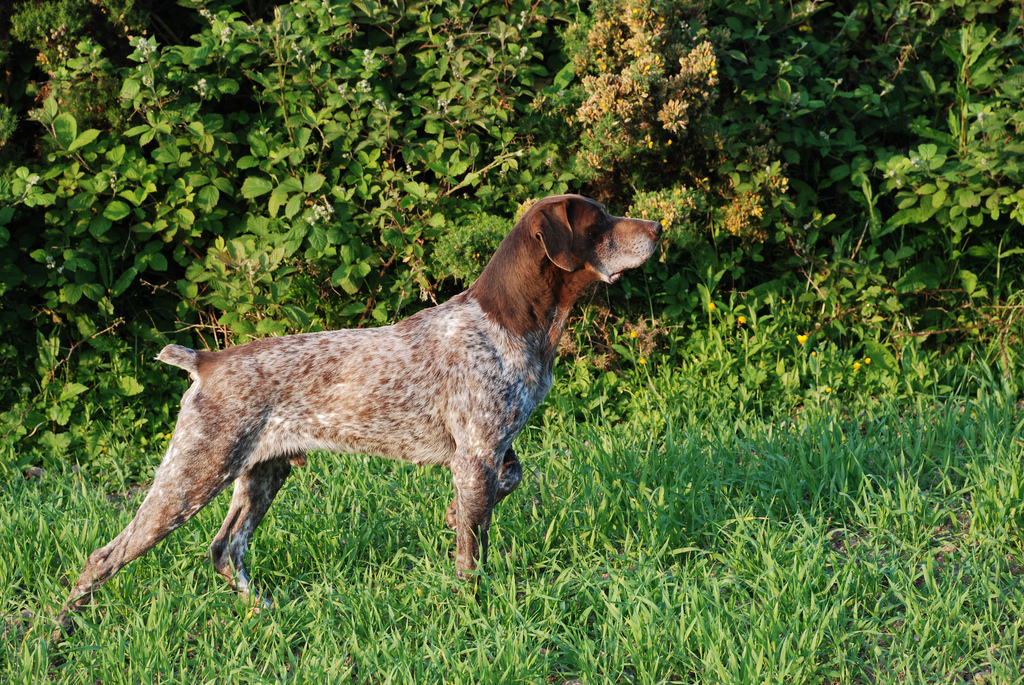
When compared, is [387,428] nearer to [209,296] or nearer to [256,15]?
[209,296]

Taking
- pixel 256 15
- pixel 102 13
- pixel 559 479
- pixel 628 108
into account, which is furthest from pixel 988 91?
pixel 102 13

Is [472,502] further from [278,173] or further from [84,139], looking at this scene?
[84,139]

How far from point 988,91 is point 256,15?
5.17 meters

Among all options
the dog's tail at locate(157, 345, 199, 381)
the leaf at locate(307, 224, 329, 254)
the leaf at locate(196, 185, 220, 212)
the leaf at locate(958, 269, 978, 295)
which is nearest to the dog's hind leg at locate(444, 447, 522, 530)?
the dog's tail at locate(157, 345, 199, 381)

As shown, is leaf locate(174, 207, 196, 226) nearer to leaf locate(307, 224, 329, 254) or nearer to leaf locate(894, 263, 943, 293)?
leaf locate(307, 224, 329, 254)

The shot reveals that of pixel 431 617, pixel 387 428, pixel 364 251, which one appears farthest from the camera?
pixel 364 251

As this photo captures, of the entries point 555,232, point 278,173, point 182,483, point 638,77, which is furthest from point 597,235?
point 278,173

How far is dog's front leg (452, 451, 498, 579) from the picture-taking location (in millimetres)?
3732

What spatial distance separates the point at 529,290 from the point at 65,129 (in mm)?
3391

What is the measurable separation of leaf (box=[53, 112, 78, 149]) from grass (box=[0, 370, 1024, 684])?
2.08 metres

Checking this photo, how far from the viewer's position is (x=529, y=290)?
3.82 metres

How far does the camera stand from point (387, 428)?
12.6 ft

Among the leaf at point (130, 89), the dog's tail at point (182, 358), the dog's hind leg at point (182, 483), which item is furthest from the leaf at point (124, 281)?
the dog's hind leg at point (182, 483)

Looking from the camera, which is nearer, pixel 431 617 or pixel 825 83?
pixel 431 617
